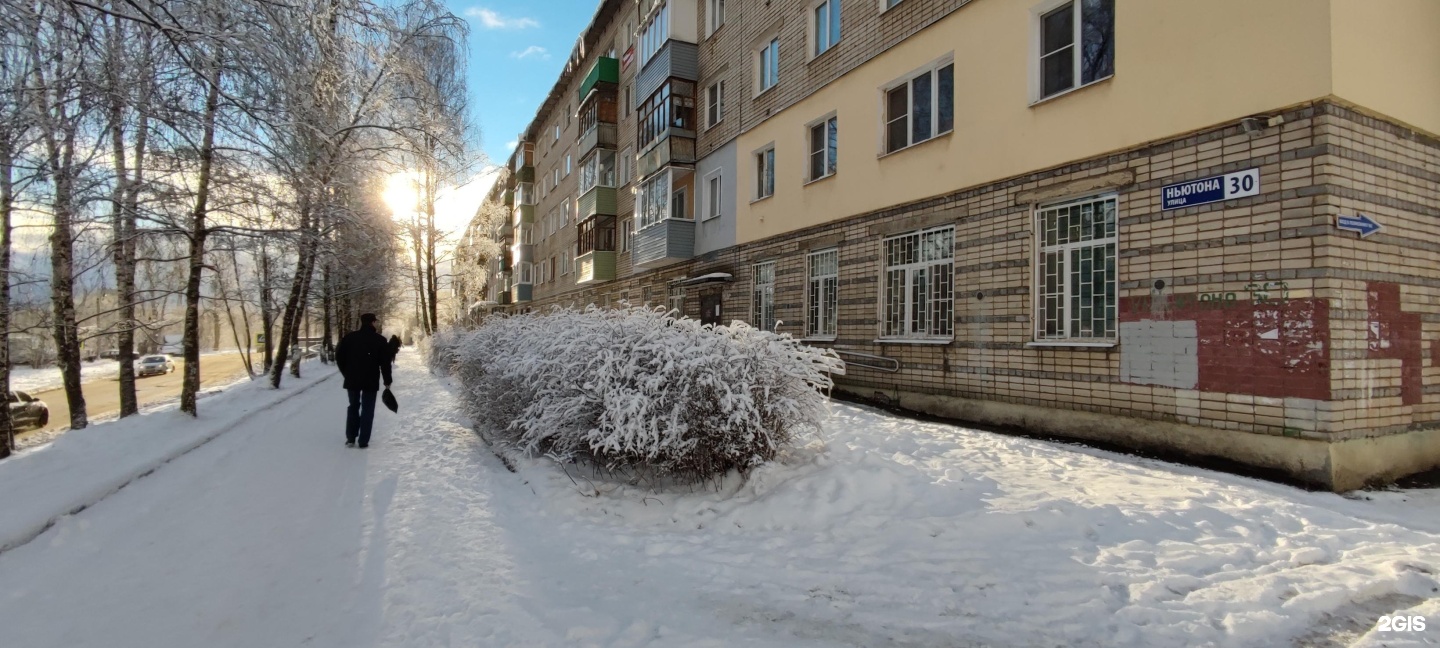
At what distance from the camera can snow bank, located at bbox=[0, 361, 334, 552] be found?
16.8 ft

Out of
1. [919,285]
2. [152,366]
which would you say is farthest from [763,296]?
[152,366]

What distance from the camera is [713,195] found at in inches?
692

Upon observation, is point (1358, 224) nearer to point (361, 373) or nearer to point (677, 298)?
point (361, 373)

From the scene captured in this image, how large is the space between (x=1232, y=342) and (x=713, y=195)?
42.3 ft

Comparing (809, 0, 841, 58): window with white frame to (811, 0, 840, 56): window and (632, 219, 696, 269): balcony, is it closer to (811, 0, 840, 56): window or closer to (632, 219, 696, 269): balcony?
(811, 0, 840, 56): window

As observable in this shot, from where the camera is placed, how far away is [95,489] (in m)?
5.84

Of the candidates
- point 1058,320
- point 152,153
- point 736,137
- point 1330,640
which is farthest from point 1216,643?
point 736,137

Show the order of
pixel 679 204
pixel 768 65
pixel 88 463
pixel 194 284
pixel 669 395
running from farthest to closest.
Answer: pixel 679 204
pixel 768 65
pixel 194 284
pixel 88 463
pixel 669 395

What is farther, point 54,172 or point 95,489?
point 54,172

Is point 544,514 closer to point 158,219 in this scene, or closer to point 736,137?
point 158,219

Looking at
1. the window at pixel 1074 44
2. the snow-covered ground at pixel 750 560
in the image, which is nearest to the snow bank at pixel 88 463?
the snow-covered ground at pixel 750 560

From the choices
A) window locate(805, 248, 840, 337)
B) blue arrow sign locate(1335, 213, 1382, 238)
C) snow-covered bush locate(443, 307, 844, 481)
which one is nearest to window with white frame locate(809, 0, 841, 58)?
window locate(805, 248, 840, 337)

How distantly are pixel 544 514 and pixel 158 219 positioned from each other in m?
8.50

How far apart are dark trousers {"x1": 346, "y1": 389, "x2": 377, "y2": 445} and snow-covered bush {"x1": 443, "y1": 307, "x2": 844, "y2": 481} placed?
9.26 ft
